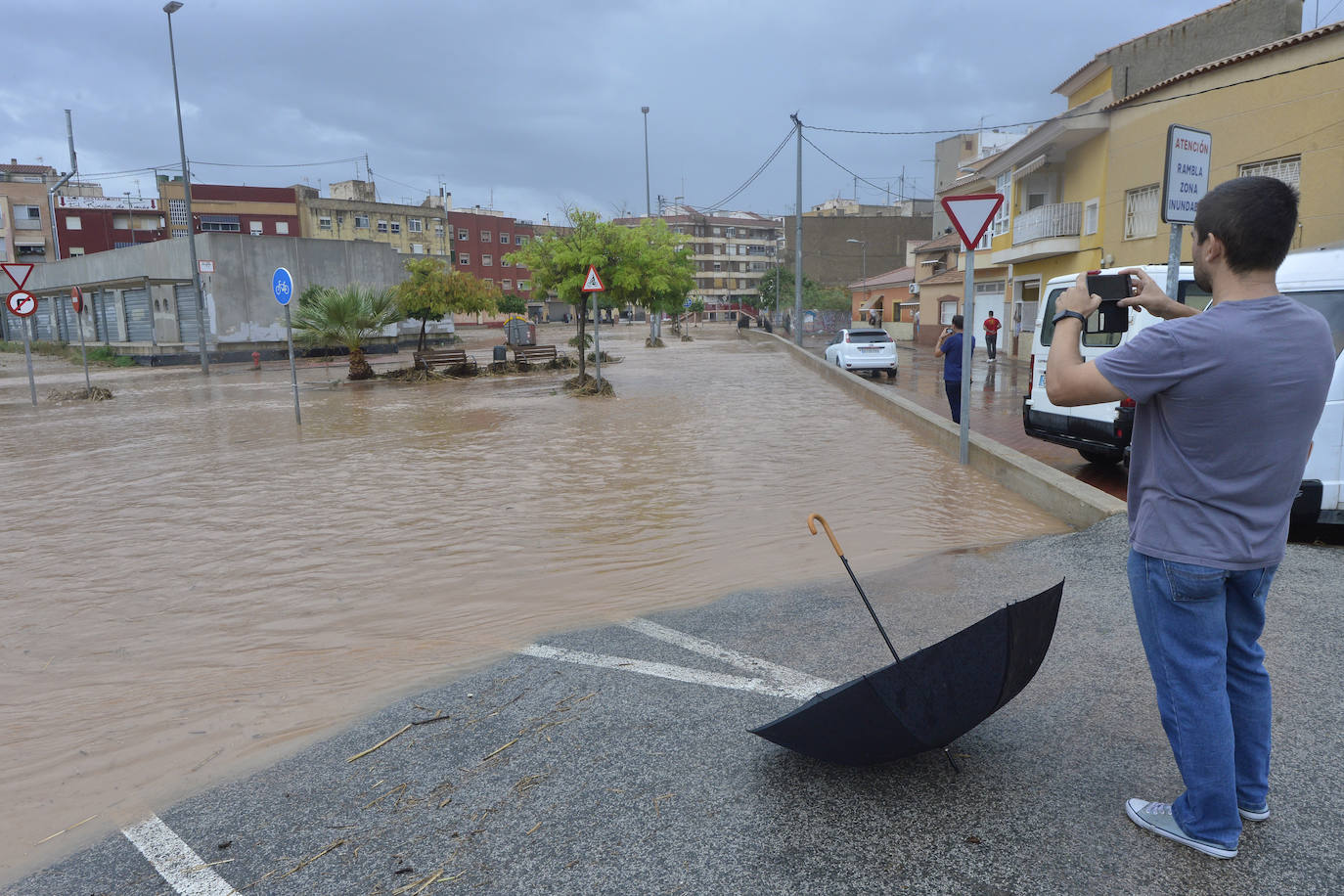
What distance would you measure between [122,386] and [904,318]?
4163 centimetres

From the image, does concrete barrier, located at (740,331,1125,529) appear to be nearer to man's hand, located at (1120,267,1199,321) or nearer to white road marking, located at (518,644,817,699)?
white road marking, located at (518,644,817,699)

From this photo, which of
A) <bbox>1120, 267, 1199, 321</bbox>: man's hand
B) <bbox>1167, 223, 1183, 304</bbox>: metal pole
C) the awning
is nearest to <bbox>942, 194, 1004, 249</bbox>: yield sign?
<bbox>1167, 223, 1183, 304</bbox>: metal pole

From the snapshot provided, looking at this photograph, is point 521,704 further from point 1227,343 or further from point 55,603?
point 55,603

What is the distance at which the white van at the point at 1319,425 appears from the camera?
6.07 m

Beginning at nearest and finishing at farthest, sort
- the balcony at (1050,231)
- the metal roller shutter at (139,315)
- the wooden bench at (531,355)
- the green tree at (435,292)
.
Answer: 1. the green tree at (435,292)
2. the balcony at (1050,231)
3. the wooden bench at (531,355)
4. the metal roller shutter at (139,315)

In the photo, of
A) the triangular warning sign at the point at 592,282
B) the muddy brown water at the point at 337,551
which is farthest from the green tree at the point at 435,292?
the muddy brown water at the point at 337,551

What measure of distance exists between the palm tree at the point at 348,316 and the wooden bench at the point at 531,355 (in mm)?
3978

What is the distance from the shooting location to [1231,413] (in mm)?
2320

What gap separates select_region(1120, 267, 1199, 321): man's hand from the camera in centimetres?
259

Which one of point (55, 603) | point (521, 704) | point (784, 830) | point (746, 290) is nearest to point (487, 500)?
point (55, 603)

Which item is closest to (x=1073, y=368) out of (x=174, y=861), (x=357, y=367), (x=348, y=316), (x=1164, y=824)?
(x=1164, y=824)

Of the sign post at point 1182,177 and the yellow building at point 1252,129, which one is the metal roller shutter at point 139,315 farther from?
the sign post at point 1182,177

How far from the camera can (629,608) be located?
5402 millimetres

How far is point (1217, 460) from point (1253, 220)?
0.63 meters
